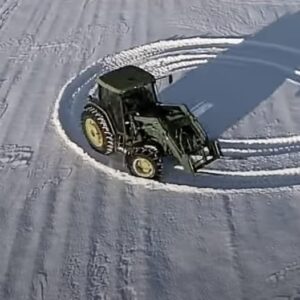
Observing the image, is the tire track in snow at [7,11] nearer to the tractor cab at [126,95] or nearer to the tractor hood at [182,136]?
the tractor cab at [126,95]

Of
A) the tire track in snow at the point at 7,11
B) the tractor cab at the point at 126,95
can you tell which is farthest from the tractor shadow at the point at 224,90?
the tire track in snow at the point at 7,11

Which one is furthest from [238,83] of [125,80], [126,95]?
[126,95]

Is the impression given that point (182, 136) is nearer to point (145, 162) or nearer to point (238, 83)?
point (145, 162)

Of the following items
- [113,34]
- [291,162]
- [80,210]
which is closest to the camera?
[80,210]

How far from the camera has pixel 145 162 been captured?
22.9 feet

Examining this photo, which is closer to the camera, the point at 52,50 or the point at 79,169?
the point at 79,169

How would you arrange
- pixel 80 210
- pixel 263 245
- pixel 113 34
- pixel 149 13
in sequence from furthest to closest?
pixel 149 13 < pixel 113 34 < pixel 80 210 < pixel 263 245

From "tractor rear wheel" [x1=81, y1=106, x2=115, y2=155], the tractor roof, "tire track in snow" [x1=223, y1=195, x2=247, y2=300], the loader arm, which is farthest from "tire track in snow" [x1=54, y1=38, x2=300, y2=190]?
"tire track in snow" [x1=223, y1=195, x2=247, y2=300]

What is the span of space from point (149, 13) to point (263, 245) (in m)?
5.96

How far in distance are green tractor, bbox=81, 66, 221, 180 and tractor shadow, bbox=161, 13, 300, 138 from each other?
34.4 inches

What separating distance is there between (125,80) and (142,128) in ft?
1.87

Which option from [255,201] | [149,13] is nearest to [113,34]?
[149,13]

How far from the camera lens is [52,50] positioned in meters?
10.2

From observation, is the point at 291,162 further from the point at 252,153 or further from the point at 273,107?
the point at 273,107
